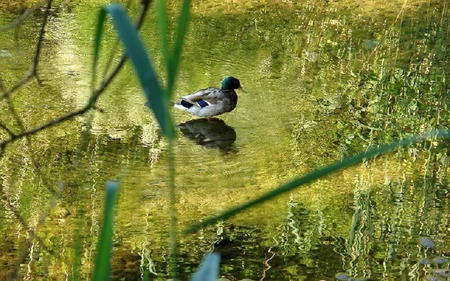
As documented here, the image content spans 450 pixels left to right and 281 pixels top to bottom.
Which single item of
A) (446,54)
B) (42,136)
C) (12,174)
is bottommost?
(12,174)

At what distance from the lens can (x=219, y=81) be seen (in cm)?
679

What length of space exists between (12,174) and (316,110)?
2265 mm

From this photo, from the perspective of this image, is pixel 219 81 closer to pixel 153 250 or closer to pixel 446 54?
pixel 446 54

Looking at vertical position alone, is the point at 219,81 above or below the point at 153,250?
above

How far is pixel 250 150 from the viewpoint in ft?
17.9

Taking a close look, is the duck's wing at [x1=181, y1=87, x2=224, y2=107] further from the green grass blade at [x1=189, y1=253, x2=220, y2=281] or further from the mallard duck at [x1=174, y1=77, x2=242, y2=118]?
the green grass blade at [x1=189, y1=253, x2=220, y2=281]

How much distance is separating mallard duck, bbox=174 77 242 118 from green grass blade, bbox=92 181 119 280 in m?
4.61

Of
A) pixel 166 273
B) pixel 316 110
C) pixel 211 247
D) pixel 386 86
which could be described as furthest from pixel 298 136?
pixel 166 273

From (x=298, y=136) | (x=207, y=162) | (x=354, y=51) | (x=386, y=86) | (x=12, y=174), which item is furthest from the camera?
(x=354, y=51)

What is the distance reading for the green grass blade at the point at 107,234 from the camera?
1.22 meters

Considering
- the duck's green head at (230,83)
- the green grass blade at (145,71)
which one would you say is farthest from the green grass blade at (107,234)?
the duck's green head at (230,83)

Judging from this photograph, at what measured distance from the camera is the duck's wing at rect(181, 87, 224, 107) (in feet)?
19.6

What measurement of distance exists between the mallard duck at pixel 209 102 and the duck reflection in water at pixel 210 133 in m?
0.07

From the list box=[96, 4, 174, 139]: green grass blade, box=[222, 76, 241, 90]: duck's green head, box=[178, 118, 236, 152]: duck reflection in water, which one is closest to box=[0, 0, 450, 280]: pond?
box=[178, 118, 236, 152]: duck reflection in water
